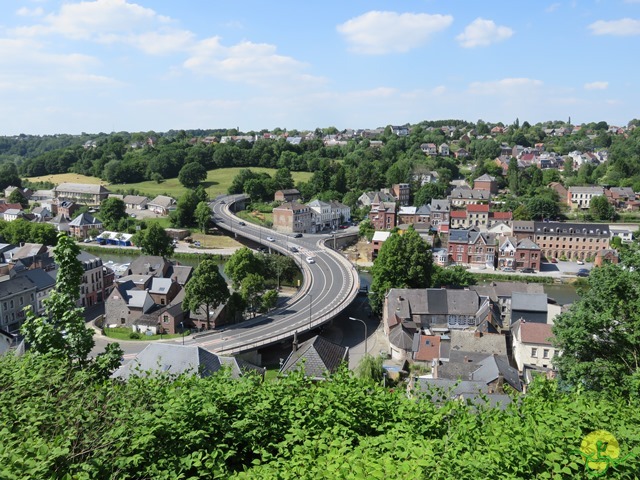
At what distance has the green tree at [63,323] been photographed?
9.67 metres

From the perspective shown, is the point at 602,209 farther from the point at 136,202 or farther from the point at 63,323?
the point at 63,323

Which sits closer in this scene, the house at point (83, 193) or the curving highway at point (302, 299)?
the curving highway at point (302, 299)

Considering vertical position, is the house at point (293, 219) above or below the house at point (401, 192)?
below

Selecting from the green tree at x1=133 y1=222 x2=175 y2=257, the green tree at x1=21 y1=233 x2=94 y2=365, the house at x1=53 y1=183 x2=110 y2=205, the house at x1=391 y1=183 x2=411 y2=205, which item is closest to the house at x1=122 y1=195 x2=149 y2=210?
the house at x1=53 y1=183 x2=110 y2=205

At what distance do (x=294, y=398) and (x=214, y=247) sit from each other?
54.4 metres

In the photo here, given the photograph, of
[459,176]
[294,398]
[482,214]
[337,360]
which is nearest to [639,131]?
[459,176]

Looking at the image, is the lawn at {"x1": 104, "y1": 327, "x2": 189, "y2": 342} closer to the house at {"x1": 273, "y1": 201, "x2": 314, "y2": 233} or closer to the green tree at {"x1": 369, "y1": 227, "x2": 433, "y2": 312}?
the green tree at {"x1": 369, "y1": 227, "x2": 433, "y2": 312}

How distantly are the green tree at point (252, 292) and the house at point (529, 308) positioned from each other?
1604 centimetres

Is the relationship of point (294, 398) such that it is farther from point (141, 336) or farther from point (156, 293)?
point (156, 293)

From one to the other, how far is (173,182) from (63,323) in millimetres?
87392

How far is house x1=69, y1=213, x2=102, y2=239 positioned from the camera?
63.7 m

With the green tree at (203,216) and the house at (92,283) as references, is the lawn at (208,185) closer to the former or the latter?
the green tree at (203,216)

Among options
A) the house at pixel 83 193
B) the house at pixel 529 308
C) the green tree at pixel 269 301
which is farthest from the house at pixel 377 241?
the house at pixel 83 193

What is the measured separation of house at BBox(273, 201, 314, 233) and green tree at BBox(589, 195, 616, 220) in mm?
36965
